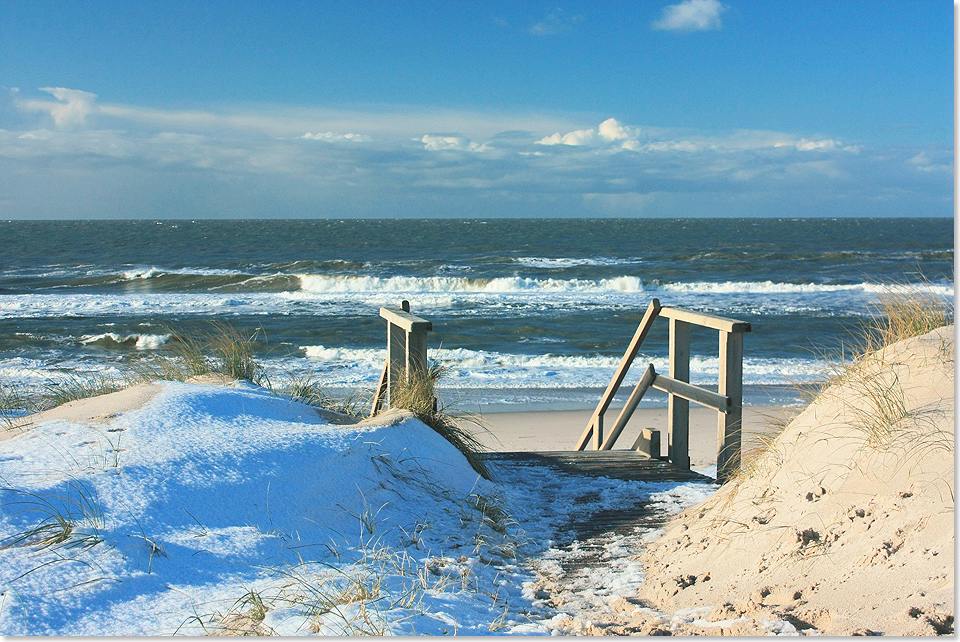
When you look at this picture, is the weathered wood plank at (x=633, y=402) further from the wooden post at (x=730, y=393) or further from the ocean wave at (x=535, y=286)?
the ocean wave at (x=535, y=286)

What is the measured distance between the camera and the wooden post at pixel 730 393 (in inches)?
219

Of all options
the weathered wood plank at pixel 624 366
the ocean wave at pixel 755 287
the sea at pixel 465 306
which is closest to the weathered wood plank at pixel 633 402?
the weathered wood plank at pixel 624 366

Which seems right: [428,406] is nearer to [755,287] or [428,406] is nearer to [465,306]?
[465,306]

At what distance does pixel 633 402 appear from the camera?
267 inches

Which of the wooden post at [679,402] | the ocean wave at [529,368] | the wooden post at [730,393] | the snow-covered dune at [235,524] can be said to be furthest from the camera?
the ocean wave at [529,368]

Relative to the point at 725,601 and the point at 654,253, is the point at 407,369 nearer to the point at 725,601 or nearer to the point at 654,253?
the point at 725,601

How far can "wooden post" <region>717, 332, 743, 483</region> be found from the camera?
557cm

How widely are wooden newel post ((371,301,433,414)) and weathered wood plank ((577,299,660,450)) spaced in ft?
6.58

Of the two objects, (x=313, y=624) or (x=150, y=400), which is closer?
(x=313, y=624)

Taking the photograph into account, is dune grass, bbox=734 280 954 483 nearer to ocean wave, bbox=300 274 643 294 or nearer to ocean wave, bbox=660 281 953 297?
ocean wave, bbox=300 274 643 294

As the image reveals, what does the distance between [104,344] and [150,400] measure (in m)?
14.9

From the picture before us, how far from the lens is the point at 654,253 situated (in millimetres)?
45500

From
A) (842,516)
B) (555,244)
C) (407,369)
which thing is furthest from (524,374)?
(555,244)

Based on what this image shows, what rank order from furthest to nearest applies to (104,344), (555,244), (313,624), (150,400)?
(555,244) → (104,344) → (150,400) → (313,624)
